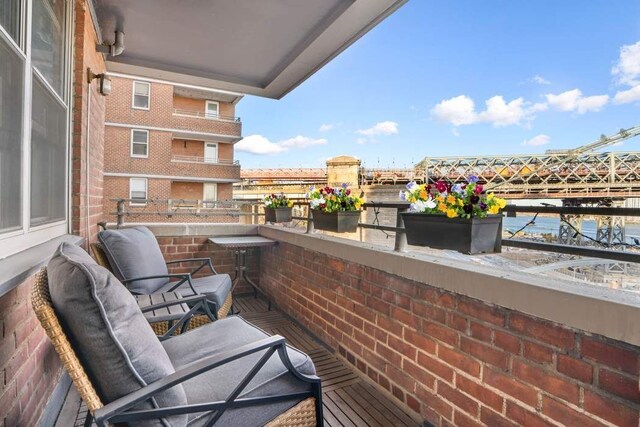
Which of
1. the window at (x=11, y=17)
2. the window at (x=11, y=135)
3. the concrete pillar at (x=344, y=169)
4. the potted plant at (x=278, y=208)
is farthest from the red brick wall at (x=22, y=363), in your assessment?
the concrete pillar at (x=344, y=169)

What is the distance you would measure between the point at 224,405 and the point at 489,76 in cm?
2791

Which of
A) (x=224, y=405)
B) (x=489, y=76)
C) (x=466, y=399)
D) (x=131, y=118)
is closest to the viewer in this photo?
(x=224, y=405)

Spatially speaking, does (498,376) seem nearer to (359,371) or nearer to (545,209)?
(545,209)

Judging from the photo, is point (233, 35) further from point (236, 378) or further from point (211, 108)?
point (211, 108)

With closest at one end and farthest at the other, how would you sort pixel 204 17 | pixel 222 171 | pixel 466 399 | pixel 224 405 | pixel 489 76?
pixel 224 405 < pixel 466 399 < pixel 204 17 < pixel 222 171 < pixel 489 76

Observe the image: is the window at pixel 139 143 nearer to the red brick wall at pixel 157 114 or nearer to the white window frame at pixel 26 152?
the red brick wall at pixel 157 114

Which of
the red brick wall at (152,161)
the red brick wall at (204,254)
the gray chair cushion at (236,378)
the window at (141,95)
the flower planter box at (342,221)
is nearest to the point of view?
the gray chair cushion at (236,378)

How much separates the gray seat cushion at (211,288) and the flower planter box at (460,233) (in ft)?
5.14

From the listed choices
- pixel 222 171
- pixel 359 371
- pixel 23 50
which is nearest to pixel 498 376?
pixel 359 371

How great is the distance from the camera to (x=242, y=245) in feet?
11.8

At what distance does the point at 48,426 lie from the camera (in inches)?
67.4

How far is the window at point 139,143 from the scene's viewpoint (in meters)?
12.9

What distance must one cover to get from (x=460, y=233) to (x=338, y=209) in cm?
122

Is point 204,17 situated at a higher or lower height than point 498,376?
higher
